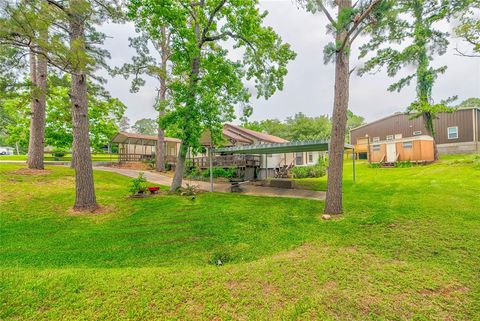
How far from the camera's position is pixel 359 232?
17.7ft

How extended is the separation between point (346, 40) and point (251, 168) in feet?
36.2

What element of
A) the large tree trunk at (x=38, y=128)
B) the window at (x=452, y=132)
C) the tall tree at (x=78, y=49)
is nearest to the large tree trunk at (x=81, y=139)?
the tall tree at (x=78, y=49)

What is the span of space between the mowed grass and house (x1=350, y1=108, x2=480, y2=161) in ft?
33.9

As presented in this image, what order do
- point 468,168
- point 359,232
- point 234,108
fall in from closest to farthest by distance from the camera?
point 359,232 < point 234,108 < point 468,168

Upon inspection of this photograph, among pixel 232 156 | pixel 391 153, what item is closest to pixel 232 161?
pixel 232 156

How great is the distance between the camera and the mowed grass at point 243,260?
2.78 m

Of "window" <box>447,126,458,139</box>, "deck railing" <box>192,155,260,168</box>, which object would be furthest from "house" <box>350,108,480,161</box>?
"deck railing" <box>192,155,260,168</box>

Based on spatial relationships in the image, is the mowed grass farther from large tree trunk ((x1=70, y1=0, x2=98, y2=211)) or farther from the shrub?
the shrub

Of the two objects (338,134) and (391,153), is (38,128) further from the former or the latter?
(391,153)

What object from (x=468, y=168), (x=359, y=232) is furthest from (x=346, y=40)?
(x=468, y=168)

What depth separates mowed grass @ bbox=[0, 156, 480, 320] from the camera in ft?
9.12

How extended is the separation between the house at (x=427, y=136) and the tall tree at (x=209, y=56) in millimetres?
12639

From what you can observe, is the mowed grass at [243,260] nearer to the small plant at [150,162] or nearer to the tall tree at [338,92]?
the tall tree at [338,92]

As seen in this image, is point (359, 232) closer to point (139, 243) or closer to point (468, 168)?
point (139, 243)
